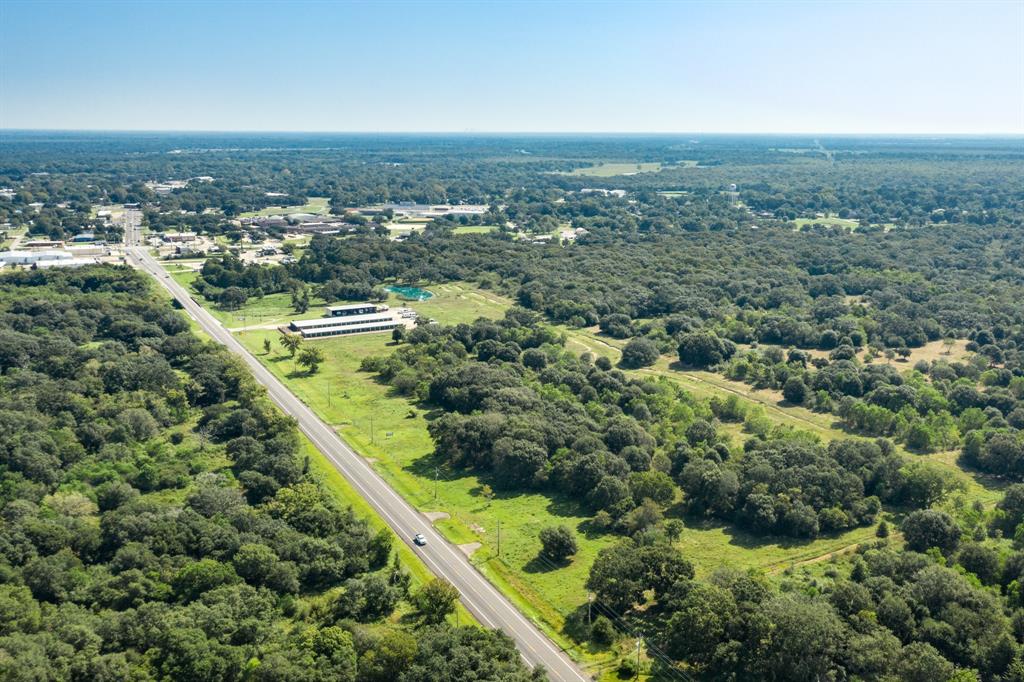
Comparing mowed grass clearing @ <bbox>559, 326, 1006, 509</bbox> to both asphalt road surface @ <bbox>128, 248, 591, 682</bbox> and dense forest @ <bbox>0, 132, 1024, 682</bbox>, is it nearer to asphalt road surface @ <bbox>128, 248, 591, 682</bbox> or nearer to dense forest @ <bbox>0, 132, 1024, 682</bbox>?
dense forest @ <bbox>0, 132, 1024, 682</bbox>

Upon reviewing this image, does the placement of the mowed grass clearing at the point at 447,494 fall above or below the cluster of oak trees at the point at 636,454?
below

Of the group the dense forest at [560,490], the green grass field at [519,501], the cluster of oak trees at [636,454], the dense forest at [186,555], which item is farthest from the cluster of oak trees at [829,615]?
the dense forest at [186,555]

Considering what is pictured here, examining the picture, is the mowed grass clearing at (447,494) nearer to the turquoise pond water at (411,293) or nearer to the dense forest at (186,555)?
the dense forest at (186,555)

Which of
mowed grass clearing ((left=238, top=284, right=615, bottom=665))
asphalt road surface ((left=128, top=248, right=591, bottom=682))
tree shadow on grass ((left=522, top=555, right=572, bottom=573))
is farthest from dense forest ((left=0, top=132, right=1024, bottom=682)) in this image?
asphalt road surface ((left=128, top=248, right=591, bottom=682))

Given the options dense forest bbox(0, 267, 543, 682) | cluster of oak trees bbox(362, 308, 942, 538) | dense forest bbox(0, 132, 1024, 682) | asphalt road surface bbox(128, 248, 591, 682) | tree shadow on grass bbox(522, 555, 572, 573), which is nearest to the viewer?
dense forest bbox(0, 267, 543, 682)

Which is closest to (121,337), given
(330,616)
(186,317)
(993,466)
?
(186,317)

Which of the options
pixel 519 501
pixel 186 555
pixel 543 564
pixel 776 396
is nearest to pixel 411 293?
pixel 776 396

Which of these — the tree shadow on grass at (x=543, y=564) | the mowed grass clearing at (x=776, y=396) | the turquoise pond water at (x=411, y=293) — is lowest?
the tree shadow on grass at (x=543, y=564)

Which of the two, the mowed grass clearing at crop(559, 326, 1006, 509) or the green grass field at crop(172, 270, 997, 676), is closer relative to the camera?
the green grass field at crop(172, 270, 997, 676)
